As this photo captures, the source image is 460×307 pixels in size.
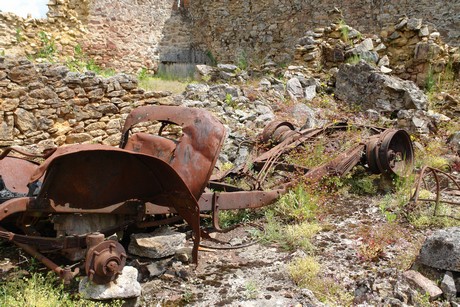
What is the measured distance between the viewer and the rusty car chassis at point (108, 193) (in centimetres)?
276

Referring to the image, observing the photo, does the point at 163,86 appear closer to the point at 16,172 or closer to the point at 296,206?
the point at 296,206

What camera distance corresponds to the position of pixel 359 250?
149 inches

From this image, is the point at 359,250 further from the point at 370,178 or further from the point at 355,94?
the point at 355,94

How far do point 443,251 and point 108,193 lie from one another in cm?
264

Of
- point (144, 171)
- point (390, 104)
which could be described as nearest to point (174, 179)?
point (144, 171)

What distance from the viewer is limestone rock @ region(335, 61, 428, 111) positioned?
8820 millimetres

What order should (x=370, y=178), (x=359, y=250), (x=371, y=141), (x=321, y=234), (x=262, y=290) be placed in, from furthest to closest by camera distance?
(x=370, y=178) < (x=371, y=141) < (x=321, y=234) < (x=359, y=250) < (x=262, y=290)

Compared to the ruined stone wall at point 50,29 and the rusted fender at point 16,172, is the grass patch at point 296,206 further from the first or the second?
the ruined stone wall at point 50,29

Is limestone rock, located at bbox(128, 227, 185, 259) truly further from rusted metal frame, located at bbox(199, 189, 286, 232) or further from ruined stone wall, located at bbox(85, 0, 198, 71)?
ruined stone wall, located at bbox(85, 0, 198, 71)

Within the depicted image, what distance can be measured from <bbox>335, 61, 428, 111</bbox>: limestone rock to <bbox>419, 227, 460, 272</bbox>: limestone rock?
596 cm

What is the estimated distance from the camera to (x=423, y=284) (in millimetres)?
3037

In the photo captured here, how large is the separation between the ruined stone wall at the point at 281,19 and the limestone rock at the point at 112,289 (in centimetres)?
1172

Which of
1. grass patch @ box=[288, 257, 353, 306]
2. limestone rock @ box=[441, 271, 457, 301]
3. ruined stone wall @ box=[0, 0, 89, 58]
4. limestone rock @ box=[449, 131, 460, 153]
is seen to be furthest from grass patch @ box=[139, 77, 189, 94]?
limestone rock @ box=[441, 271, 457, 301]

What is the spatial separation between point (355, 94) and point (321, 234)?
6.04 metres
